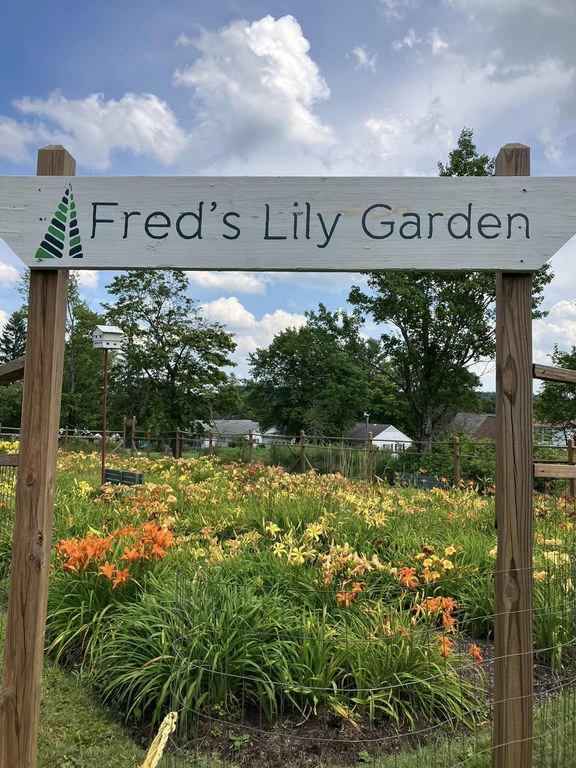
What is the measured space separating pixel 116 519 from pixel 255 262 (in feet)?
13.6

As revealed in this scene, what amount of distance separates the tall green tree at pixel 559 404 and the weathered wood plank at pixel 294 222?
59.5 feet

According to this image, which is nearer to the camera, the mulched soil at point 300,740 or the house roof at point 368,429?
the mulched soil at point 300,740

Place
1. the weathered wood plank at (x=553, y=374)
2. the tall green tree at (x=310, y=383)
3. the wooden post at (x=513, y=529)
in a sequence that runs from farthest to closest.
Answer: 1. the tall green tree at (x=310, y=383)
2. the weathered wood plank at (x=553, y=374)
3. the wooden post at (x=513, y=529)

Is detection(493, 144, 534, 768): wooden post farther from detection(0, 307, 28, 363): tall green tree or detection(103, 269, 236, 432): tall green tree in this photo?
detection(0, 307, 28, 363): tall green tree

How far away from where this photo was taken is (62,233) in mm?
2184

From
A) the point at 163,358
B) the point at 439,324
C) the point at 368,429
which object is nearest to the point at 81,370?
the point at 163,358

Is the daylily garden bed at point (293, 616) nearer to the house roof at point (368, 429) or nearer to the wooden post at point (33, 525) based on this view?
the wooden post at point (33, 525)

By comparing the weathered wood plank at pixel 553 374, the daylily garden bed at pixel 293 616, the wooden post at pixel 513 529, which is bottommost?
the daylily garden bed at pixel 293 616

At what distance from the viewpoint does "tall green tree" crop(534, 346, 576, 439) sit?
1880cm

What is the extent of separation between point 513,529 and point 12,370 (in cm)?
208

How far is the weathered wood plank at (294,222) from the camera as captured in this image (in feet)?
6.70

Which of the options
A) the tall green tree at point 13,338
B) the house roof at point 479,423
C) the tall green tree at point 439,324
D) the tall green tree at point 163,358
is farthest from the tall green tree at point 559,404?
the tall green tree at point 13,338

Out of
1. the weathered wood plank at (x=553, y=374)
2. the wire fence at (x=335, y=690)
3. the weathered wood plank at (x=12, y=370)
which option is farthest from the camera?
the wire fence at (x=335, y=690)

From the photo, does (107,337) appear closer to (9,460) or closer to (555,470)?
(9,460)
